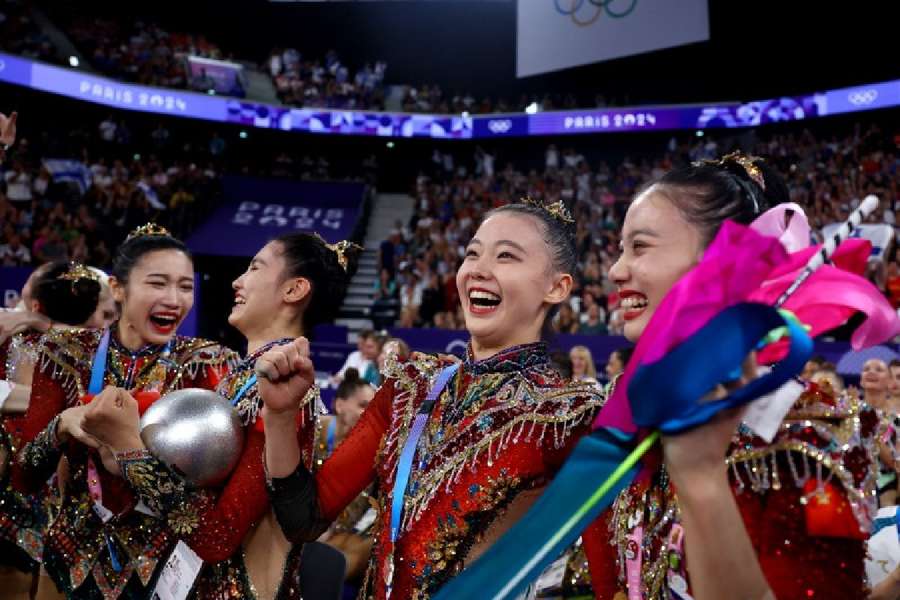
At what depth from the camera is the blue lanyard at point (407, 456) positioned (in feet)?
6.32

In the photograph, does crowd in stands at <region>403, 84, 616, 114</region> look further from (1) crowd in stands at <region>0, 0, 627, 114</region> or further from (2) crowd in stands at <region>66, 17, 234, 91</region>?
(2) crowd in stands at <region>66, 17, 234, 91</region>

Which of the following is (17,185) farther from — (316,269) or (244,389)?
(244,389)

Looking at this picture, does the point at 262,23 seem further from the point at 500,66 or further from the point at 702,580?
the point at 702,580

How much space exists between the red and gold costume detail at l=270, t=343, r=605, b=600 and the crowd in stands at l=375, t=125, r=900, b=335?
8.94m

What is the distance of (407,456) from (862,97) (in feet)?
61.4

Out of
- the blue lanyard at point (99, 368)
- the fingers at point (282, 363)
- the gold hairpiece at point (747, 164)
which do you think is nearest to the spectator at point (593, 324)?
the blue lanyard at point (99, 368)

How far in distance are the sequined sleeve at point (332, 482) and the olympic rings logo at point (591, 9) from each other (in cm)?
1530

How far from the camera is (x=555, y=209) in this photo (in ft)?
7.47

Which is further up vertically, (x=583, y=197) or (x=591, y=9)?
(x=591, y=9)

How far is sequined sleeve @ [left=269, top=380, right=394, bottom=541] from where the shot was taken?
2.05m

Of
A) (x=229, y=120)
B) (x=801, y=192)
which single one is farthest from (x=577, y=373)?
(x=229, y=120)

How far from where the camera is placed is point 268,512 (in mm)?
2406

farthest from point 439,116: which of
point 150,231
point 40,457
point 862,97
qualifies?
point 40,457

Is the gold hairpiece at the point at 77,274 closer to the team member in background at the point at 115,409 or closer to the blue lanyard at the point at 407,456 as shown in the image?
the team member in background at the point at 115,409
